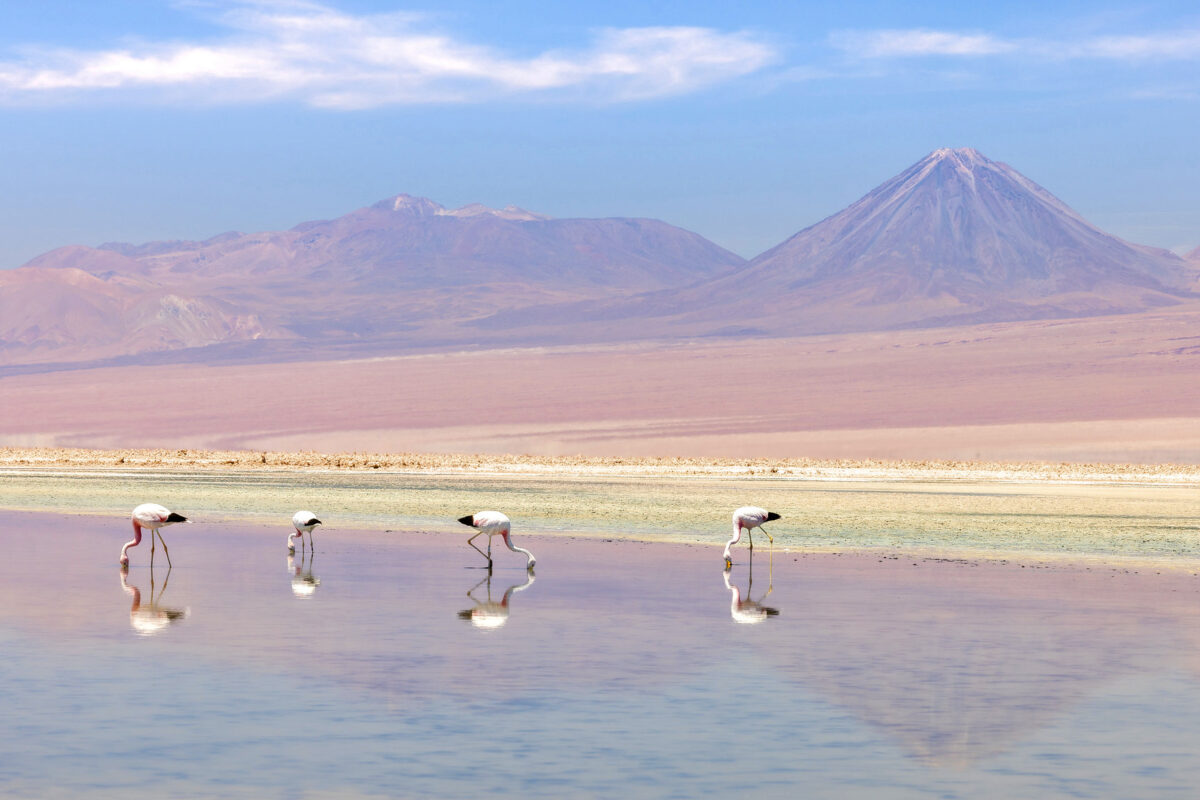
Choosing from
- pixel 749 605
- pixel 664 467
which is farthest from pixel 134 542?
pixel 664 467

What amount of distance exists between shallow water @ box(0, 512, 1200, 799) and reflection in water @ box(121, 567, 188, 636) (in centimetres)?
8

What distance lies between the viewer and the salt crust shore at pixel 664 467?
198 feet

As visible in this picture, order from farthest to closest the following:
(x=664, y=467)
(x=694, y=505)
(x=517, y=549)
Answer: (x=664, y=467)
(x=694, y=505)
(x=517, y=549)

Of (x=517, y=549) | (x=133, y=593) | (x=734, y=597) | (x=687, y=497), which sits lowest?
(x=687, y=497)

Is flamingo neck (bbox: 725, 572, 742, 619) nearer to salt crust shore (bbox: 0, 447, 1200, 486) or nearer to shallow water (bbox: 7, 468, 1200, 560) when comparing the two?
shallow water (bbox: 7, 468, 1200, 560)

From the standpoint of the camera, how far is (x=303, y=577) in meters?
22.0

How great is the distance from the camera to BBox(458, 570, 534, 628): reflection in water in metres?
17.5

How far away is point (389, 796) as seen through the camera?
9.97 m

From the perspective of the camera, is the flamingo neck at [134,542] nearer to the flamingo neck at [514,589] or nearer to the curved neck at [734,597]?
the flamingo neck at [514,589]

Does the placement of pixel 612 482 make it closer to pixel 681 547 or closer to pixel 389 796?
pixel 681 547

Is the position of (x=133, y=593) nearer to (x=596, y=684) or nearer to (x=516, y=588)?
(x=516, y=588)

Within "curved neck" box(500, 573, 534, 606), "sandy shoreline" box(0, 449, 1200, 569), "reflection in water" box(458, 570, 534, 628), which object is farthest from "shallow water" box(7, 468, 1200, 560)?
"reflection in water" box(458, 570, 534, 628)

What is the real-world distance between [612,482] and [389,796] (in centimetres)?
4409

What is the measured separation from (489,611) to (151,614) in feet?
11.6
